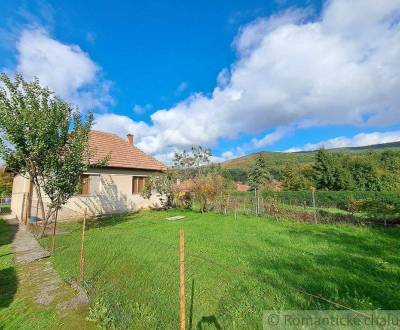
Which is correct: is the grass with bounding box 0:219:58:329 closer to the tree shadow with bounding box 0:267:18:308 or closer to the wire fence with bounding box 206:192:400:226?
the tree shadow with bounding box 0:267:18:308

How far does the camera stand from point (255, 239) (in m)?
8.90

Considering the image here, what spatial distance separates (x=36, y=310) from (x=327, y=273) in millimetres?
5694

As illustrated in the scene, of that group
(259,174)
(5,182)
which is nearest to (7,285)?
(5,182)

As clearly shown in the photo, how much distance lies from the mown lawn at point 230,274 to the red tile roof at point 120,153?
8546mm

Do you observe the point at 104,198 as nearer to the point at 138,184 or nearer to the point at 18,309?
the point at 138,184

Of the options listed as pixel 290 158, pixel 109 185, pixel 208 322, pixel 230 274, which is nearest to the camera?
pixel 208 322

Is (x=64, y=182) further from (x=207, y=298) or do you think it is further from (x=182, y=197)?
(x=182, y=197)

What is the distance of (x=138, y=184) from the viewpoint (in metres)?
19.0

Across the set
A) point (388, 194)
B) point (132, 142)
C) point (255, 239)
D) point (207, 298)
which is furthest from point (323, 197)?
point (207, 298)

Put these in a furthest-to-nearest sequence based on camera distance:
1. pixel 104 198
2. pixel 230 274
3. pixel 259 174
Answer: pixel 259 174, pixel 104 198, pixel 230 274

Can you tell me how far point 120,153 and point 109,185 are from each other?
9.64ft

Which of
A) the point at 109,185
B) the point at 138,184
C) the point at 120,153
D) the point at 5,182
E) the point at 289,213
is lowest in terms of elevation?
the point at 289,213

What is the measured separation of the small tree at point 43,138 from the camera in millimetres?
9328

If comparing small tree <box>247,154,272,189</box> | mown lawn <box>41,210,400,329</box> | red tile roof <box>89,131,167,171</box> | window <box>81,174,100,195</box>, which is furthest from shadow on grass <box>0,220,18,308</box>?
small tree <box>247,154,272,189</box>
